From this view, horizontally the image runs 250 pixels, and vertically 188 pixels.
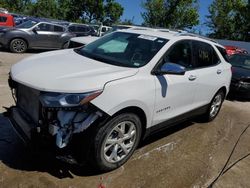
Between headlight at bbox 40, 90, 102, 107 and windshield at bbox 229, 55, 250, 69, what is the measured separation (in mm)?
7918

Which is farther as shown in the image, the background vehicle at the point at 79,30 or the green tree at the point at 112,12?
the green tree at the point at 112,12

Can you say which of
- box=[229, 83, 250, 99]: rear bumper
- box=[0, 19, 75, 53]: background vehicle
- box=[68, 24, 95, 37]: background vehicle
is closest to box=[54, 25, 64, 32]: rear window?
box=[0, 19, 75, 53]: background vehicle

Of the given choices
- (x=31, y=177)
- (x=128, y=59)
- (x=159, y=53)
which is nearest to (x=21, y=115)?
(x=31, y=177)

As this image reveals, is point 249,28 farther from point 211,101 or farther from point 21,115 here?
point 21,115

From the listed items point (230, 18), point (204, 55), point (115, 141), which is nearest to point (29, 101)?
point (115, 141)

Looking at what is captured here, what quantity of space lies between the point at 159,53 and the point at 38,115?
5.95 feet

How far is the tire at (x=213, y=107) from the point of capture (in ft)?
19.8

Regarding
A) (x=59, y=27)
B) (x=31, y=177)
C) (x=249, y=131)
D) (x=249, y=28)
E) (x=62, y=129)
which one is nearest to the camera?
(x=62, y=129)

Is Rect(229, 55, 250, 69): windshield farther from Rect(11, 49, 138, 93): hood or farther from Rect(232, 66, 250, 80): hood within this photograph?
Rect(11, 49, 138, 93): hood

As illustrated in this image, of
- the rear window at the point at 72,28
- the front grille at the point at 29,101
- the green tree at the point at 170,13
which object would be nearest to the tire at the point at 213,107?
the front grille at the point at 29,101

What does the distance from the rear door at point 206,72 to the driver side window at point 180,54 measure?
0.59 ft

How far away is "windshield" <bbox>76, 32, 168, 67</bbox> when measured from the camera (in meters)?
4.26

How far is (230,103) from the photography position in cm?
858

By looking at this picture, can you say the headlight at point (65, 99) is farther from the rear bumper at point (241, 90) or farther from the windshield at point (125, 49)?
the rear bumper at point (241, 90)
